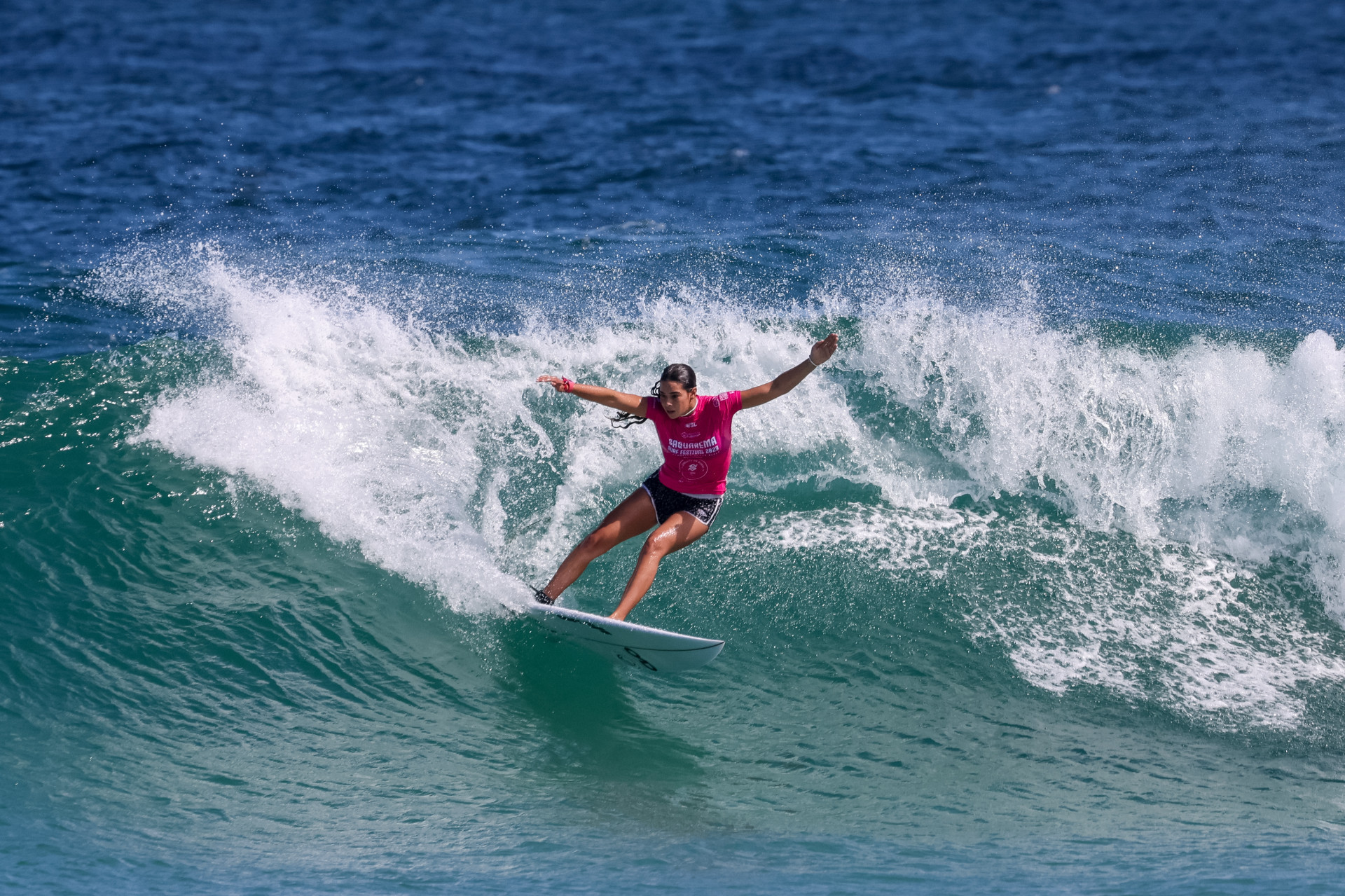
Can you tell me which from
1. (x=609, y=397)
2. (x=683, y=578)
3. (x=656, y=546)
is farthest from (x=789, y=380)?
(x=683, y=578)

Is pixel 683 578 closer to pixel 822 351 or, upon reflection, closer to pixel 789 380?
pixel 789 380

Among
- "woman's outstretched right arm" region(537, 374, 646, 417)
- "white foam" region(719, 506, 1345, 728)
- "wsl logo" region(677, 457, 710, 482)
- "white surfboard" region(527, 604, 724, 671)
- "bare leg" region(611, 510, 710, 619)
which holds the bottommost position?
"white foam" region(719, 506, 1345, 728)

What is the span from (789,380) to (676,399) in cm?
72

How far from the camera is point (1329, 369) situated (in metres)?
9.54

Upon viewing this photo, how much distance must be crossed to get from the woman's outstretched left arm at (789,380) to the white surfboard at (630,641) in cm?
148

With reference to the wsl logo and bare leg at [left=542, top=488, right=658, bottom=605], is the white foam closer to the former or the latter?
bare leg at [left=542, top=488, right=658, bottom=605]

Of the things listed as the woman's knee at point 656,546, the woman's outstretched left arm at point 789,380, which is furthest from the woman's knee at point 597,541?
the woman's outstretched left arm at point 789,380

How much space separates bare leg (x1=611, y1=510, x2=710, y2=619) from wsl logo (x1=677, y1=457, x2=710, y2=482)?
0.25 meters

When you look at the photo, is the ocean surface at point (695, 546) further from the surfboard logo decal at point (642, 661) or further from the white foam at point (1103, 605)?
the surfboard logo decal at point (642, 661)

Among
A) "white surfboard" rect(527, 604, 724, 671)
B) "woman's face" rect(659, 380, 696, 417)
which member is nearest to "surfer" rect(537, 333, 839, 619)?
"woman's face" rect(659, 380, 696, 417)

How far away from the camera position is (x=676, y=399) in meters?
6.66

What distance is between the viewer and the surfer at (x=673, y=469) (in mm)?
6777

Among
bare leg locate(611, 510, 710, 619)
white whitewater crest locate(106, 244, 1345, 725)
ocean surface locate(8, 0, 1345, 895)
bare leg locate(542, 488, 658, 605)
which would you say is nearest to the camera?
ocean surface locate(8, 0, 1345, 895)

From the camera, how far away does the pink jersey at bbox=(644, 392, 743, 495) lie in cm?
695
